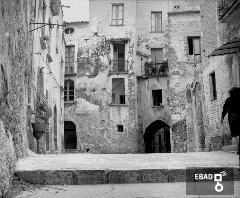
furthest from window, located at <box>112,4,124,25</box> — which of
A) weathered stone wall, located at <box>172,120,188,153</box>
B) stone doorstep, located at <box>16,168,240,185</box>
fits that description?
stone doorstep, located at <box>16,168,240,185</box>

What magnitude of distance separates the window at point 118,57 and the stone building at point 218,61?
12.9 meters

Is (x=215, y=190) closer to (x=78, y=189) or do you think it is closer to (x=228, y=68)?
(x=78, y=189)

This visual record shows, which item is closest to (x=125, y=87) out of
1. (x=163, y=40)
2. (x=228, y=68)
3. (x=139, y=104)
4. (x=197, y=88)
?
(x=139, y=104)

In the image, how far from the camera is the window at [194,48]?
84.7 ft

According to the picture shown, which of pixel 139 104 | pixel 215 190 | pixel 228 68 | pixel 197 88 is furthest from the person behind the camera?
pixel 139 104

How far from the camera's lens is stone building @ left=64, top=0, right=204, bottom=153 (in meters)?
26.1

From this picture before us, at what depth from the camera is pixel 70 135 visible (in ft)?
91.4

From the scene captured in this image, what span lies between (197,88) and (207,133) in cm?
280

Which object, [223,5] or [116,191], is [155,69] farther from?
[116,191]

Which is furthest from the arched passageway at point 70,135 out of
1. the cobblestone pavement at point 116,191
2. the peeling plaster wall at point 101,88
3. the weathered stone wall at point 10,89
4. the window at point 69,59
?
the cobblestone pavement at point 116,191

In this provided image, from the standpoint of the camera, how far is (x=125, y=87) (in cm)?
2709

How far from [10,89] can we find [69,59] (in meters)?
22.4

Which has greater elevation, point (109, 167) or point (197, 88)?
point (197, 88)

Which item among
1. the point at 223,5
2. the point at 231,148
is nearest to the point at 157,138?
the point at 223,5
